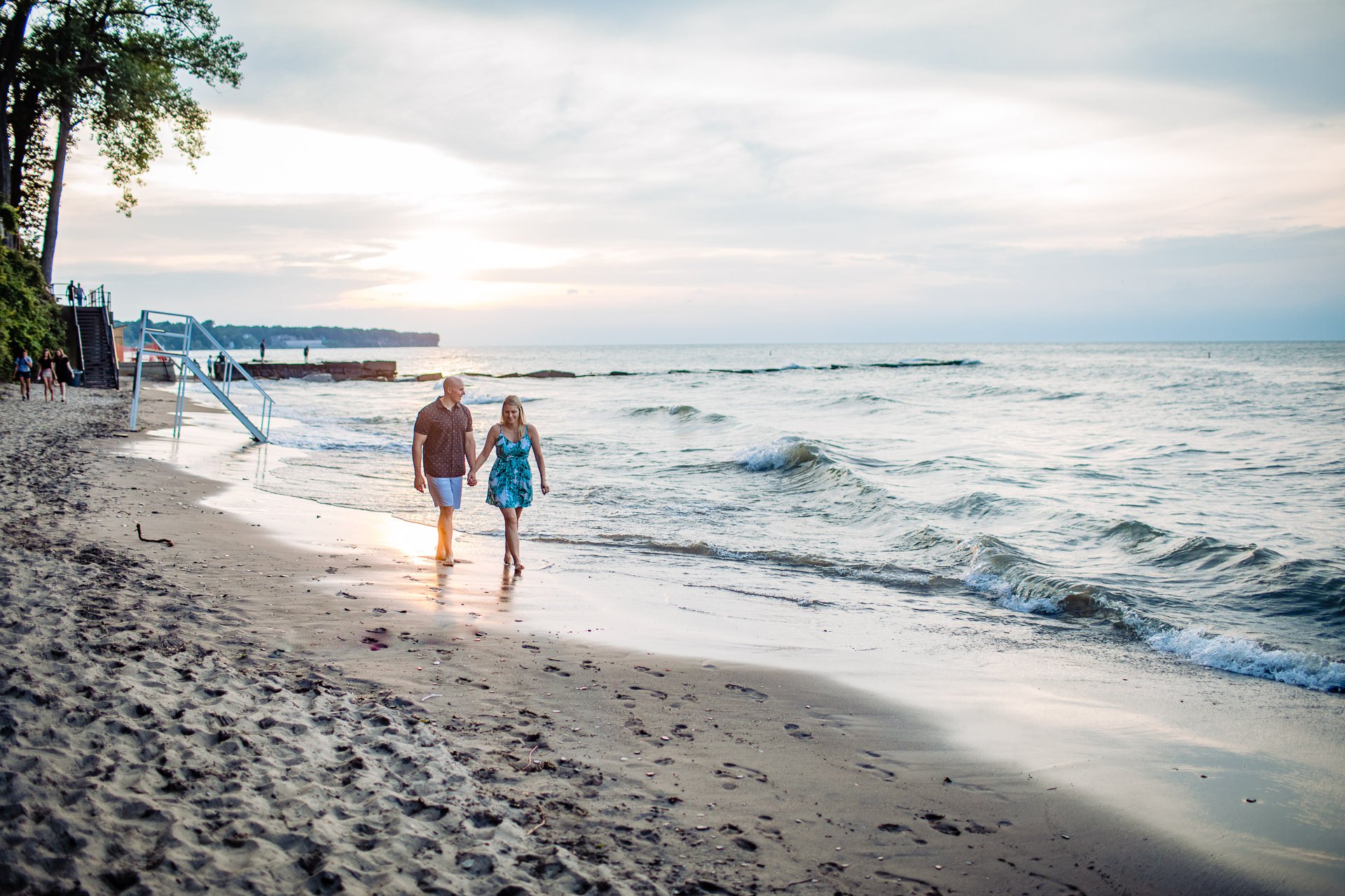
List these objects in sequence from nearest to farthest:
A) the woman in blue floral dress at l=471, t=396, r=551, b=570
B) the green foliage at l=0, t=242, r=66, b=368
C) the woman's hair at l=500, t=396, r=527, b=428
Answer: the woman's hair at l=500, t=396, r=527, b=428
the woman in blue floral dress at l=471, t=396, r=551, b=570
the green foliage at l=0, t=242, r=66, b=368

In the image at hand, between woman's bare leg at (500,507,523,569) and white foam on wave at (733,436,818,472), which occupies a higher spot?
white foam on wave at (733,436,818,472)

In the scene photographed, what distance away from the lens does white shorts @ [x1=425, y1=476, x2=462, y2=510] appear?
8.14 meters

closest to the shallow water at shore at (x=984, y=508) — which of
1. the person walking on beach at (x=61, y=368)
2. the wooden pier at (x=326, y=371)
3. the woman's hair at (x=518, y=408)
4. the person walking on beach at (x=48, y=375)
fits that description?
the woman's hair at (x=518, y=408)

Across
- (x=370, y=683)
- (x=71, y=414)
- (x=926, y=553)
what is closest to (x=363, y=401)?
(x=71, y=414)

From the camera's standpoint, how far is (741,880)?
2953mm

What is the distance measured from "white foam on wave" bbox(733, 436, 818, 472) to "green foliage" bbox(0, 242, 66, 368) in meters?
21.9

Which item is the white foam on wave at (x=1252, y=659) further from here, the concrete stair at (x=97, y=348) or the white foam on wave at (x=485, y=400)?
the white foam on wave at (x=485, y=400)

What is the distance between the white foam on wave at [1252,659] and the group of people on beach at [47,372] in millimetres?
26658

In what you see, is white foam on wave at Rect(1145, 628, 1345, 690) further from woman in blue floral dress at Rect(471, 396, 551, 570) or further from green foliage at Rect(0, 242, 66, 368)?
green foliage at Rect(0, 242, 66, 368)

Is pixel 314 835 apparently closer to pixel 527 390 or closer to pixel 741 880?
pixel 741 880

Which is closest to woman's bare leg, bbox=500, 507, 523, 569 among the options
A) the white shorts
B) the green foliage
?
the white shorts

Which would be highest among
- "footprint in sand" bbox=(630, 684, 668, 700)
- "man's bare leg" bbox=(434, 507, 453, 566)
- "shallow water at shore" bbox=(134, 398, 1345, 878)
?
"man's bare leg" bbox=(434, 507, 453, 566)

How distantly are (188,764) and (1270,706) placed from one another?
5.89 meters

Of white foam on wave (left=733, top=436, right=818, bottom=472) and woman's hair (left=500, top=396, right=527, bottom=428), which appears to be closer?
woman's hair (left=500, top=396, right=527, bottom=428)
